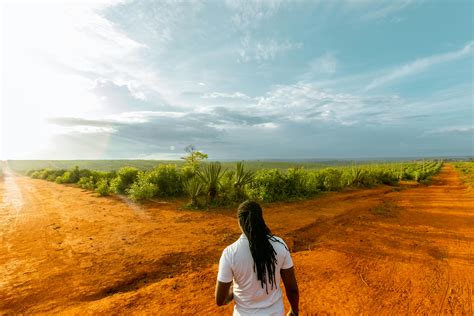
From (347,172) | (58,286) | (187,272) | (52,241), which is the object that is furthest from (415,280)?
(347,172)

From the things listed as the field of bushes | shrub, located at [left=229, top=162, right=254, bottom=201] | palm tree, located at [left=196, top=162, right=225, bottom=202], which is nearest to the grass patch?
the field of bushes

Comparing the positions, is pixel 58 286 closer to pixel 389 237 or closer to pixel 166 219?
pixel 166 219

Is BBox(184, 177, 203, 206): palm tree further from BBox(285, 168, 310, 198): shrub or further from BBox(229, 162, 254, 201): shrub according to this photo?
BBox(285, 168, 310, 198): shrub

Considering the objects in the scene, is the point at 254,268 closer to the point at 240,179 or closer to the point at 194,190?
the point at 194,190

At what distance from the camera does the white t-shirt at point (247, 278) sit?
72.0 inches

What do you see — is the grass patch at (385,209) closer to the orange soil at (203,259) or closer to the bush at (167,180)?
the orange soil at (203,259)

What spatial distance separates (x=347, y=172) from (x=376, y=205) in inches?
232

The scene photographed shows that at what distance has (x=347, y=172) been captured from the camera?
16094 mm

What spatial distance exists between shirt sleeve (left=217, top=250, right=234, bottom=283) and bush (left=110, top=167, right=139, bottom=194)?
12388mm

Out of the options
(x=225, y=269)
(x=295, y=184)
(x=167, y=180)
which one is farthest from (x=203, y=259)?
(x=295, y=184)

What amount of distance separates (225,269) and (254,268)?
0.23 meters

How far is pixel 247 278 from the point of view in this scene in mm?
1872

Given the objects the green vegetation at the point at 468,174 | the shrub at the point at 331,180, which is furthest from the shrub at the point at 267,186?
the green vegetation at the point at 468,174

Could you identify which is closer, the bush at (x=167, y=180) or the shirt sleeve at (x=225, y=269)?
the shirt sleeve at (x=225, y=269)
